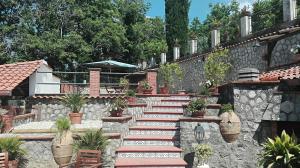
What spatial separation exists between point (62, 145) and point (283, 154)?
5426mm

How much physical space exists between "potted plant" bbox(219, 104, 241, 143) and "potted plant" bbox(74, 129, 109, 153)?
125 inches

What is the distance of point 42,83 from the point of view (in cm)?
1352

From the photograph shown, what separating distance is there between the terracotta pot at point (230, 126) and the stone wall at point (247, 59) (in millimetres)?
3764

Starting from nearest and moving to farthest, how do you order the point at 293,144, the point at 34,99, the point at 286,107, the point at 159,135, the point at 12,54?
the point at 293,144
the point at 286,107
the point at 159,135
the point at 34,99
the point at 12,54

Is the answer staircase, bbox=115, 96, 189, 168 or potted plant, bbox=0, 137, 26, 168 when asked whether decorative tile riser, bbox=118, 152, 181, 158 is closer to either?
staircase, bbox=115, 96, 189, 168

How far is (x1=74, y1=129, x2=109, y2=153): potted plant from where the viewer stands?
8.52 meters

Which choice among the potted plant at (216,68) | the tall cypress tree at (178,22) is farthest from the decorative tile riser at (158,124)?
the tall cypress tree at (178,22)

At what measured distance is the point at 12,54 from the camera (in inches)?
845

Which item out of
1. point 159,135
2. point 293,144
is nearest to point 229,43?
point 159,135

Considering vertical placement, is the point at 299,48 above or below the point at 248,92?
above

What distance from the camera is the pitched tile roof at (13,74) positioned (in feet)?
37.8

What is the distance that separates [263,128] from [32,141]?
20.9 ft

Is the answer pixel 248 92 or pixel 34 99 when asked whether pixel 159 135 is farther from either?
pixel 34 99

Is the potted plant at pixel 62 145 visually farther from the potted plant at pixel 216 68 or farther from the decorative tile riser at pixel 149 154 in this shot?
the potted plant at pixel 216 68
